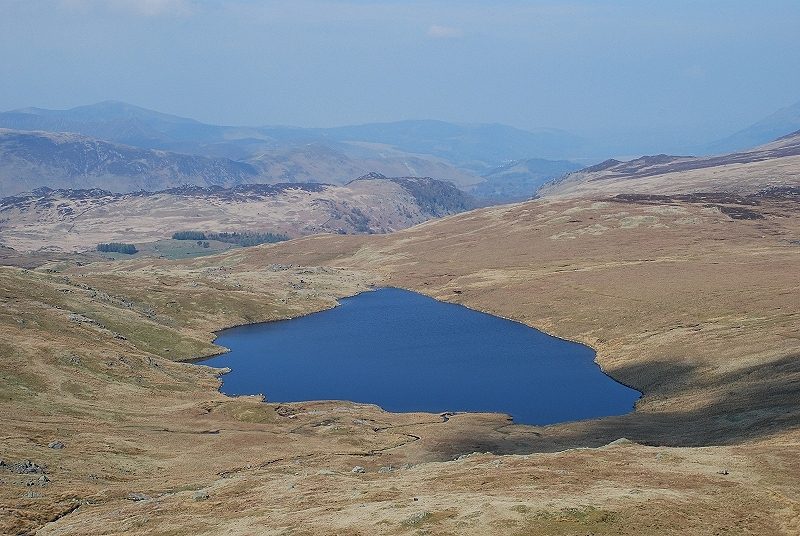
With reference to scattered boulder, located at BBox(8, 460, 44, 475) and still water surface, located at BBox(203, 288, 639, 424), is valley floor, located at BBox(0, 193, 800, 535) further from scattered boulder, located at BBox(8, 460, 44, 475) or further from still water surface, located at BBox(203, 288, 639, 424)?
still water surface, located at BBox(203, 288, 639, 424)

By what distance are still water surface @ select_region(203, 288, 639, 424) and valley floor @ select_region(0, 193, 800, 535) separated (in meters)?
6.73

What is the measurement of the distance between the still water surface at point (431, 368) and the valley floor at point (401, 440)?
22.1 ft

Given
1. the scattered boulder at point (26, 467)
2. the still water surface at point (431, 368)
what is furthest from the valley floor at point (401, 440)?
the still water surface at point (431, 368)

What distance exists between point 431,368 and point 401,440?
59088mm

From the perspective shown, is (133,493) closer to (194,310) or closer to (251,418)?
(251,418)

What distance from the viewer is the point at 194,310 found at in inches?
7726

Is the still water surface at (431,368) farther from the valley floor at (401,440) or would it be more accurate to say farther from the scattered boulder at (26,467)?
the scattered boulder at (26,467)

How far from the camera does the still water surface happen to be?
404 feet

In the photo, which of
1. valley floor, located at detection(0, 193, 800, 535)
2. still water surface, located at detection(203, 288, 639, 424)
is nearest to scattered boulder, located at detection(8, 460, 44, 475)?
valley floor, located at detection(0, 193, 800, 535)

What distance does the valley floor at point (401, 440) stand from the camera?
47.5 meters

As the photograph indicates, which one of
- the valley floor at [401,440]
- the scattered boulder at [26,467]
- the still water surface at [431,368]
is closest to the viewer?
the valley floor at [401,440]

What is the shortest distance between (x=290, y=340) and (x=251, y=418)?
256ft

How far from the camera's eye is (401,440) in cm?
9300

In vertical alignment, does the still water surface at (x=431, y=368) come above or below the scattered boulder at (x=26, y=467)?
below
